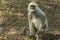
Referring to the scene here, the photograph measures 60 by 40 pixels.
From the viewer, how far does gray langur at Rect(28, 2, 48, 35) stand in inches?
280

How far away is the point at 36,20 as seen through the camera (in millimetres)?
7305

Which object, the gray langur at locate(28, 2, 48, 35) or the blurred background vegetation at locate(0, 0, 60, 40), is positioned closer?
the gray langur at locate(28, 2, 48, 35)

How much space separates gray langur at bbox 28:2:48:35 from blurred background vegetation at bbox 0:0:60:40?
24 cm

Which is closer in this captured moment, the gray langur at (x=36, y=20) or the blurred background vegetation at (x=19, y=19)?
the gray langur at (x=36, y=20)

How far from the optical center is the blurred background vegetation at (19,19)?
7469 mm

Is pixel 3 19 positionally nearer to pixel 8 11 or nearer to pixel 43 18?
pixel 8 11

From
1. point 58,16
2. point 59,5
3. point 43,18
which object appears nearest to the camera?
point 43,18

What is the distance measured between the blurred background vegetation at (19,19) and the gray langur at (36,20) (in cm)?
24

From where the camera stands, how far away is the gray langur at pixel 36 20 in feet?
23.3

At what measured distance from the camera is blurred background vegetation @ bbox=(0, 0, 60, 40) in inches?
294

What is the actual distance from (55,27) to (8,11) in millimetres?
1718

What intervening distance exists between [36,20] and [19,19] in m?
1.15

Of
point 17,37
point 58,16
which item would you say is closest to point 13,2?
point 58,16

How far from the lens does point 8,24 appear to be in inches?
318
